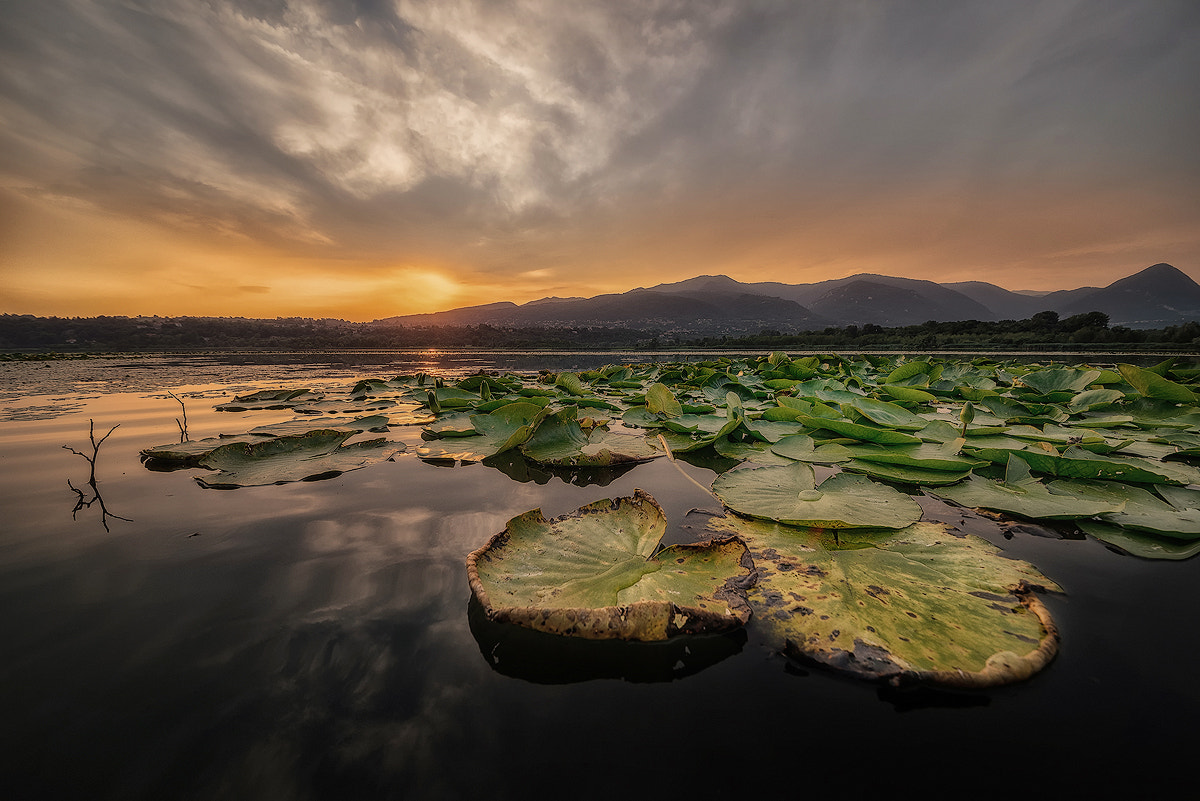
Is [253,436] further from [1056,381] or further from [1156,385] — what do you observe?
[1056,381]

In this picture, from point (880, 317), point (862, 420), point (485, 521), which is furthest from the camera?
point (880, 317)

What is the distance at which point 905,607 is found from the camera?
971 millimetres

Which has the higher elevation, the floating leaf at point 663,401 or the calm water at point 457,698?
the floating leaf at point 663,401

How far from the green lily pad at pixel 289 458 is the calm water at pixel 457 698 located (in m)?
0.69

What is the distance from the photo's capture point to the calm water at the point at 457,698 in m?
0.66

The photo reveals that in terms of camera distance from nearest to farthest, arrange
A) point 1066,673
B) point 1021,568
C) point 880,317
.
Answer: point 1066,673 < point 1021,568 < point 880,317

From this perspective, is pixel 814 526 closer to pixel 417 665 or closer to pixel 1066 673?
pixel 1066 673

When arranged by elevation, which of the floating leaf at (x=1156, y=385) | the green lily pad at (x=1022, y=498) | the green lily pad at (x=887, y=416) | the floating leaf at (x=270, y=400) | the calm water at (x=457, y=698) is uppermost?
the floating leaf at (x=1156, y=385)

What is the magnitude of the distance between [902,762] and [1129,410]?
13.7ft

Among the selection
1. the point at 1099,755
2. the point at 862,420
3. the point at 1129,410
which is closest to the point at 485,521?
the point at 1099,755

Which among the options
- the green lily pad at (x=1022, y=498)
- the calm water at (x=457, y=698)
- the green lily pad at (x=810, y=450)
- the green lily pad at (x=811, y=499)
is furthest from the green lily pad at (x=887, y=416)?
the calm water at (x=457, y=698)

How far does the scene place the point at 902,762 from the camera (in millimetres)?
670

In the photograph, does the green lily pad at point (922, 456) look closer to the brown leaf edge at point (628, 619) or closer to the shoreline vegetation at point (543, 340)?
the brown leaf edge at point (628, 619)

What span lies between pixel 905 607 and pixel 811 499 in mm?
616
